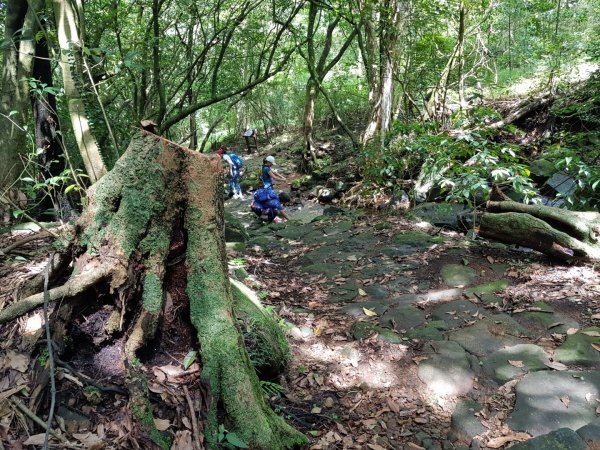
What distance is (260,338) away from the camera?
3.27 m

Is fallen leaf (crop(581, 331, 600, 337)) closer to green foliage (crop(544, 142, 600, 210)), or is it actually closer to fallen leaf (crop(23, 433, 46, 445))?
green foliage (crop(544, 142, 600, 210))

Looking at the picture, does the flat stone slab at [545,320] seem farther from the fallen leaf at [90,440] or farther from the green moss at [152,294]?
the fallen leaf at [90,440]

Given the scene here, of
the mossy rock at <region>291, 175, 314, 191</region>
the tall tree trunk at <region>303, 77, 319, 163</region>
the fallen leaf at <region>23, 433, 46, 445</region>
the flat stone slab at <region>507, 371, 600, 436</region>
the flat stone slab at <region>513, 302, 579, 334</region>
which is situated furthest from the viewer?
the tall tree trunk at <region>303, 77, 319, 163</region>

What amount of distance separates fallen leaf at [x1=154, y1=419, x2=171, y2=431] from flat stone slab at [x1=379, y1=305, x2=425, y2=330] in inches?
107

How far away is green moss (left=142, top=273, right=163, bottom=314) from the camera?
2.73 metres

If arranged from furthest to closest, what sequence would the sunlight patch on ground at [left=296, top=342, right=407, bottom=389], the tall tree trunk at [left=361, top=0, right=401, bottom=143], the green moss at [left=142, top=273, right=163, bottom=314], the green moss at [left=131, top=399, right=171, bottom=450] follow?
the tall tree trunk at [left=361, top=0, right=401, bottom=143], the sunlight patch on ground at [left=296, top=342, right=407, bottom=389], the green moss at [left=142, top=273, right=163, bottom=314], the green moss at [left=131, top=399, right=171, bottom=450]

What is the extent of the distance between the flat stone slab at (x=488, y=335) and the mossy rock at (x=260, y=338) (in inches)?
67.9

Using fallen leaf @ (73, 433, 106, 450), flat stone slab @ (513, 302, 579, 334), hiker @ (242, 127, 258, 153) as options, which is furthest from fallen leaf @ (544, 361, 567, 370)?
hiker @ (242, 127, 258, 153)

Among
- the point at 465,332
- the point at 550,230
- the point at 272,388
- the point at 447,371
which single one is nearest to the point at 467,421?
the point at 447,371

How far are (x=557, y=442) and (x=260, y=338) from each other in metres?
2.06

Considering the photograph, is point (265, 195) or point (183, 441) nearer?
point (183, 441)

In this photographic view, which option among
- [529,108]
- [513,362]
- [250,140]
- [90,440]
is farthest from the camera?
[250,140]

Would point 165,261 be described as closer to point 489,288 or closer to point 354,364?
point 354,364

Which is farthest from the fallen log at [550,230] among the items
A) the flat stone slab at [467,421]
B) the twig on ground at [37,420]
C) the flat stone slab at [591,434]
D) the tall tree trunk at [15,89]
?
the tall tree trunk at [15,89]
